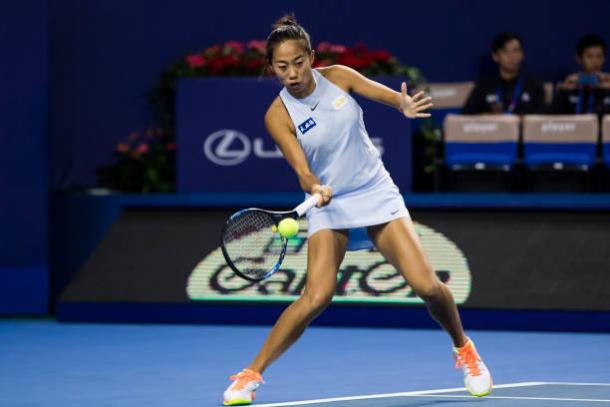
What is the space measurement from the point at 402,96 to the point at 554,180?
4.63m

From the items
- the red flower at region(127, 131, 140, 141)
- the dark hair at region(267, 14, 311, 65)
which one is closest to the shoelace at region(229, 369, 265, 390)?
the dark hair at region(267, 14, 311, 65)

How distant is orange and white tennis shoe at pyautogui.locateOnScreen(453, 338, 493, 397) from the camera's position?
6.07 meters

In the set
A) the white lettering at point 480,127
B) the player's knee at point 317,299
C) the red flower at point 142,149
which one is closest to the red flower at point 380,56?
the white lettering at point 480,127

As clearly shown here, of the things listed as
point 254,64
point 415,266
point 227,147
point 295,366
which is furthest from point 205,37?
point 415,266

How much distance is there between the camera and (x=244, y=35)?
11.7 m

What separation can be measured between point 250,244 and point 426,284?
0.80m

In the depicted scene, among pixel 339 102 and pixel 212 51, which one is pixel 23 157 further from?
pixel 339 102

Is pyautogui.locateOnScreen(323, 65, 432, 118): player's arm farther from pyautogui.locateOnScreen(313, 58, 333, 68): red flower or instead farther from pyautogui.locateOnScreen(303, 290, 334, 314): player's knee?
pyautogui.locateOnScreen(313, 58, 333, 68): red flower

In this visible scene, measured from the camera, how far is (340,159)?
19.7 feet

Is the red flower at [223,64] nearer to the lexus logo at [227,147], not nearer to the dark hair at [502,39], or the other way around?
the lexus logo at [227,147]

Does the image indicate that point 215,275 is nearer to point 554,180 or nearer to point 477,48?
point 554,180

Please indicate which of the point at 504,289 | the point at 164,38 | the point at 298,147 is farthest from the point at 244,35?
the point at 298,147

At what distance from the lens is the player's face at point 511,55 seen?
10430mm

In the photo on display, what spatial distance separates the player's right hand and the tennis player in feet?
0.29
